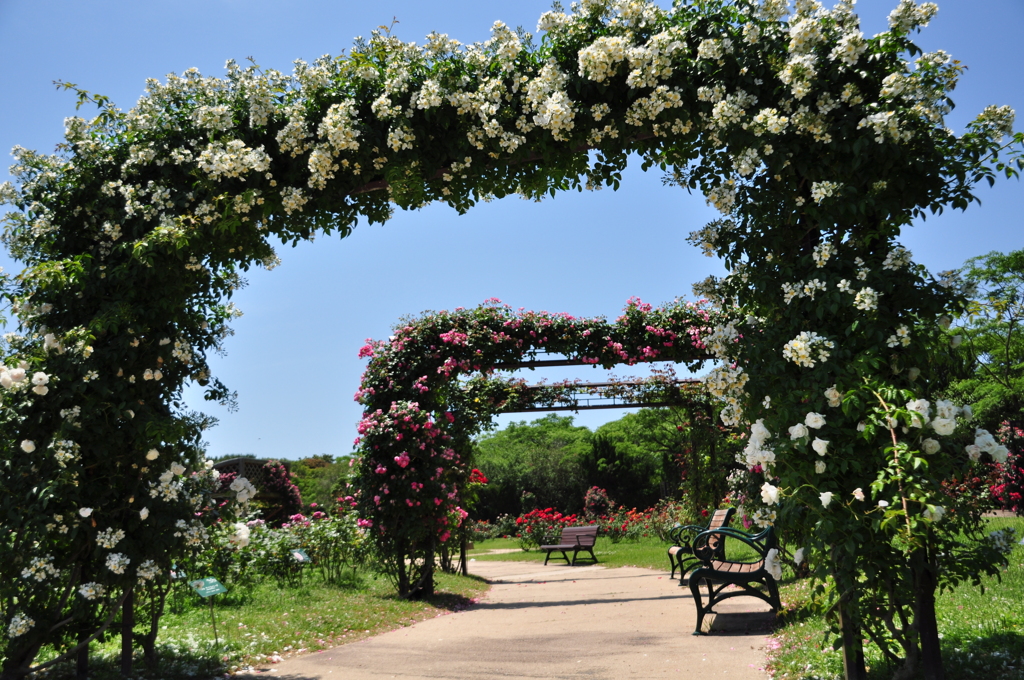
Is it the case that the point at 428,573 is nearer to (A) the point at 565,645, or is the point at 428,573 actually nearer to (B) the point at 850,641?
(A) the point at 565,645

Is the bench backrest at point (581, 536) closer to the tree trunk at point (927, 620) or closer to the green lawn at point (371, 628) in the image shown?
the green lawn at point (371, 628)

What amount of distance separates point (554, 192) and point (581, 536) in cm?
1082

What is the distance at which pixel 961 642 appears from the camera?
3.66 m

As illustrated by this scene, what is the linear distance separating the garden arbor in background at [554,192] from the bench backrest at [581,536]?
1025 cm

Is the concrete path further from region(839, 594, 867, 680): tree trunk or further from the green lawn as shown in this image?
region(839, 594, 867, 680): tree trunk

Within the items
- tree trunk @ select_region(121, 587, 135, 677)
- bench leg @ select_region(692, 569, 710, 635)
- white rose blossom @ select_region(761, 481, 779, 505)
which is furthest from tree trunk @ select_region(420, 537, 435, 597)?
white rose blossom @ select_region(761, 481, 779, 505)

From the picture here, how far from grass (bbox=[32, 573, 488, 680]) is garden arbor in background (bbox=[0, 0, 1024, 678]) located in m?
0.80

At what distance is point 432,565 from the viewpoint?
8312 mm

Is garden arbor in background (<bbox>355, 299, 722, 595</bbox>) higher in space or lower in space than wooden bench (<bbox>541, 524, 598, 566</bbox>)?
higher

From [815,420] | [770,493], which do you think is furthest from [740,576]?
[815,420]

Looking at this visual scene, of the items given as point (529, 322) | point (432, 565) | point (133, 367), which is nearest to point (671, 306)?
point (529, 322)

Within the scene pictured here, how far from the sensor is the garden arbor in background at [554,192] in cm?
303

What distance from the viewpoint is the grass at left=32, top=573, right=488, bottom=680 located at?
4535 mm

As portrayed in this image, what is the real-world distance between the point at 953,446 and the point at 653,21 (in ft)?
8.14
